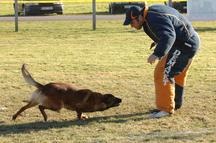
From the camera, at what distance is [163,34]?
22.3ft

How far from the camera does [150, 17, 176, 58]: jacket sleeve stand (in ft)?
22.2

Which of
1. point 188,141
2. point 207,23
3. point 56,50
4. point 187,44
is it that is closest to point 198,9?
point 207,23

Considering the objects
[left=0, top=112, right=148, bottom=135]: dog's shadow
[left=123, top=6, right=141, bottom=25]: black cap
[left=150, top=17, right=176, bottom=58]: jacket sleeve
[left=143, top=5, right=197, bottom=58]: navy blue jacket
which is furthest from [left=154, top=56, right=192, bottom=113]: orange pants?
[left=123, top=6, right=141, bottom=25]: black cap

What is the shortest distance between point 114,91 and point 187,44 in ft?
7.25

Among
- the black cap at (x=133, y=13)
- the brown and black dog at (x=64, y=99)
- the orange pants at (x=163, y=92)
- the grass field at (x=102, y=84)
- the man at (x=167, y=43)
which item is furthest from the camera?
the orange pants at (x=163, y=92)

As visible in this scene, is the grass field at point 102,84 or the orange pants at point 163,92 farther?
the orange pants at point 163,92

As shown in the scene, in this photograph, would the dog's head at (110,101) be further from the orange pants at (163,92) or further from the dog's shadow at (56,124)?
the orange pants at (163,92)

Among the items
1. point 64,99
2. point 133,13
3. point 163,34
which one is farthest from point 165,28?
point 64,99

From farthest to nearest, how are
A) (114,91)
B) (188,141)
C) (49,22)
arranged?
(49,22)
(114,91)
(188,141)

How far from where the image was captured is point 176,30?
7215 millimetres

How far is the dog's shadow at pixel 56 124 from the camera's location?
6.89 metres

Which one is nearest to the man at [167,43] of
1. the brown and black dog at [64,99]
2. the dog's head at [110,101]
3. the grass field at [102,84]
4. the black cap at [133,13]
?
the black cap at [133,13]

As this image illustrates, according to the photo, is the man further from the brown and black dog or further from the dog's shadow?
the brown and black dog

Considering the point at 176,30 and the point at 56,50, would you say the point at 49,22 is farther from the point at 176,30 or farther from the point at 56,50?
the point at 176,30
